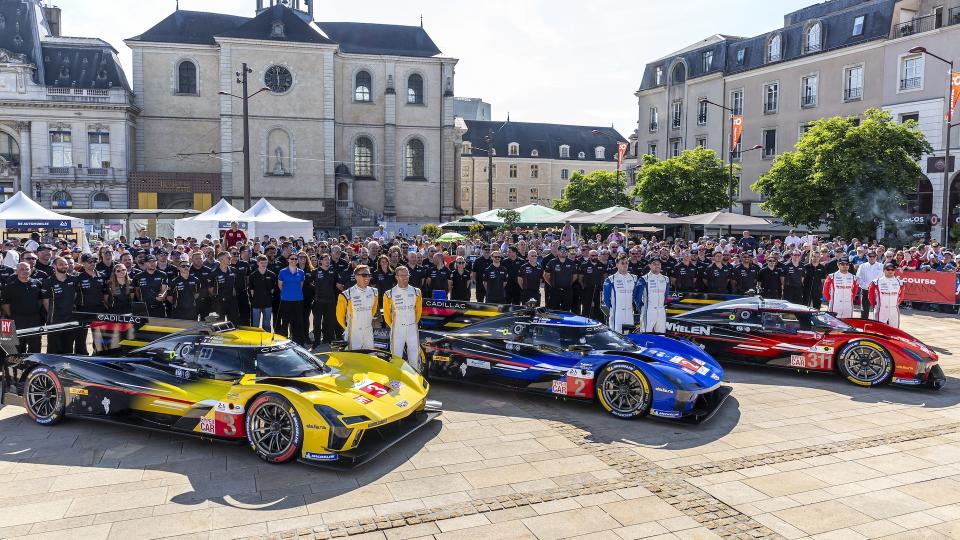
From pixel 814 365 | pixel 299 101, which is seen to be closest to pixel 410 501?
pixel 814 365

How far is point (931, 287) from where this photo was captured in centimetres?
1881

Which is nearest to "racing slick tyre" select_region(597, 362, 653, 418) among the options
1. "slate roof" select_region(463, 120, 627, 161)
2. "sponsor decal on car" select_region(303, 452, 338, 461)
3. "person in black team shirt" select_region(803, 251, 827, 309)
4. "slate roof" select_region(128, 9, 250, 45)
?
"sponsor decal on car" select_region(303, 452, 338, 461)

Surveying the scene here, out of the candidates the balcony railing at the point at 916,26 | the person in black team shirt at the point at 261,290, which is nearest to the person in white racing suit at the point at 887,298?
the person in black team shirt at the point at 261,290

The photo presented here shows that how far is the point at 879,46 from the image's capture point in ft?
123

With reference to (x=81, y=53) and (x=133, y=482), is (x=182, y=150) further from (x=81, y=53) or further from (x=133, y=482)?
(x=133, y=482)

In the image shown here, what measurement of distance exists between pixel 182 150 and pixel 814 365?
158ft

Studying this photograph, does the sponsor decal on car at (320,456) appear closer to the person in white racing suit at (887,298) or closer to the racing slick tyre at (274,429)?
the racing slick tyre at (274,429)

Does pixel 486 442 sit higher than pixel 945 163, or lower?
lower

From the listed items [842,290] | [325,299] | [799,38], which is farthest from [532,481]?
[799,38]

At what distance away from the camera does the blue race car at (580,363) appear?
853cm

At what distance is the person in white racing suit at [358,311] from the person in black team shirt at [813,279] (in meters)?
11.1

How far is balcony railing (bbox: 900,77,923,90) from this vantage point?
116 feet

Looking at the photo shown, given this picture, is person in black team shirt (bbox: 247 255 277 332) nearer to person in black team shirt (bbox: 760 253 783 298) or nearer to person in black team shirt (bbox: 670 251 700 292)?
person in black team shirt (bbox: 670 251 700 292)

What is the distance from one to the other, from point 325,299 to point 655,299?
19.4ft
